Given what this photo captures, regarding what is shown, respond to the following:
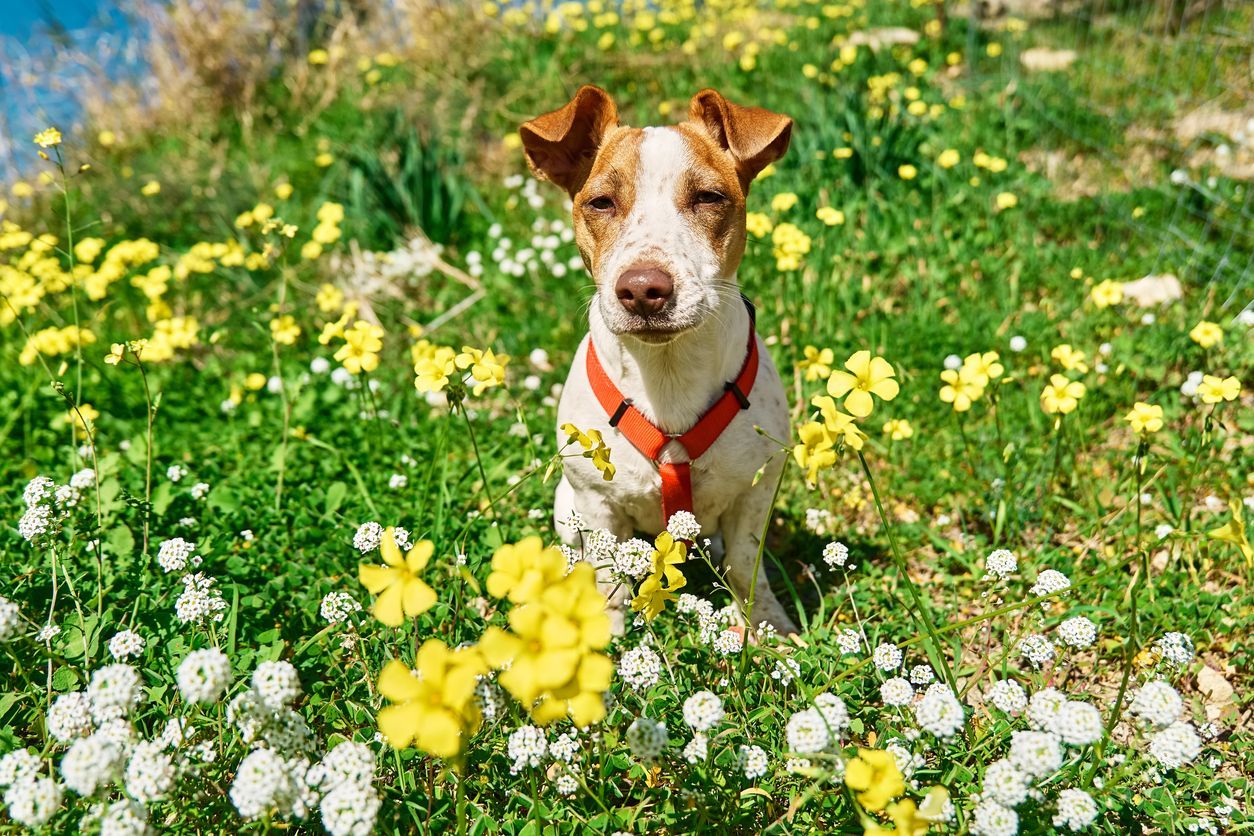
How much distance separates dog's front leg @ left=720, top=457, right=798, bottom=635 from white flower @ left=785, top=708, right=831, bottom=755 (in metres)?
1.26

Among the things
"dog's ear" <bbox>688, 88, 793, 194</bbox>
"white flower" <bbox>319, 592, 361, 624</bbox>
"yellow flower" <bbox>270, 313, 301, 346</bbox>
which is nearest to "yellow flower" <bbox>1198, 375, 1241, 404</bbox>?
"dog's ear" <bbox>688, 88, 793, 194</bbox>

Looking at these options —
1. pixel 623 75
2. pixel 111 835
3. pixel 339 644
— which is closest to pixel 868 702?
pixel 339 644

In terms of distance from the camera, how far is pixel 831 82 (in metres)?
6.29

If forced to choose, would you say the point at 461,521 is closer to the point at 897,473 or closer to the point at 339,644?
the point at 339,644

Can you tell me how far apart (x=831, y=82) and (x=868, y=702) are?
533 cm

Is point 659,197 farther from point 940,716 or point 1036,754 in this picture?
point 1036,754

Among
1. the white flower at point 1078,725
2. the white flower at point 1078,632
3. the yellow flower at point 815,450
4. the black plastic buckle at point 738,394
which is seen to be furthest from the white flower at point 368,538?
the white flower at point 1078,632

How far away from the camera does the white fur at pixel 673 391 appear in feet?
8.65

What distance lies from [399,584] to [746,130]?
2135 mm

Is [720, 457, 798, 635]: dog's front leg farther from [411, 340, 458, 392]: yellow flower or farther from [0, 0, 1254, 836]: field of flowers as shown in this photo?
[411, 340, 458, 392]: yellow flower

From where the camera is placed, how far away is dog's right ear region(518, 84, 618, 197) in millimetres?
2896

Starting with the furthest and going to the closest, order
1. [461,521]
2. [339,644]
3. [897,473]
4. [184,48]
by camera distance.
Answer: [184,48]
[897,473]
[461,521]
[339,644]

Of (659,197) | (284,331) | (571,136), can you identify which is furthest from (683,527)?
(284,331)

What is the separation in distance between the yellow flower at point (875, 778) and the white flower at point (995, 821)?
0.21 m
